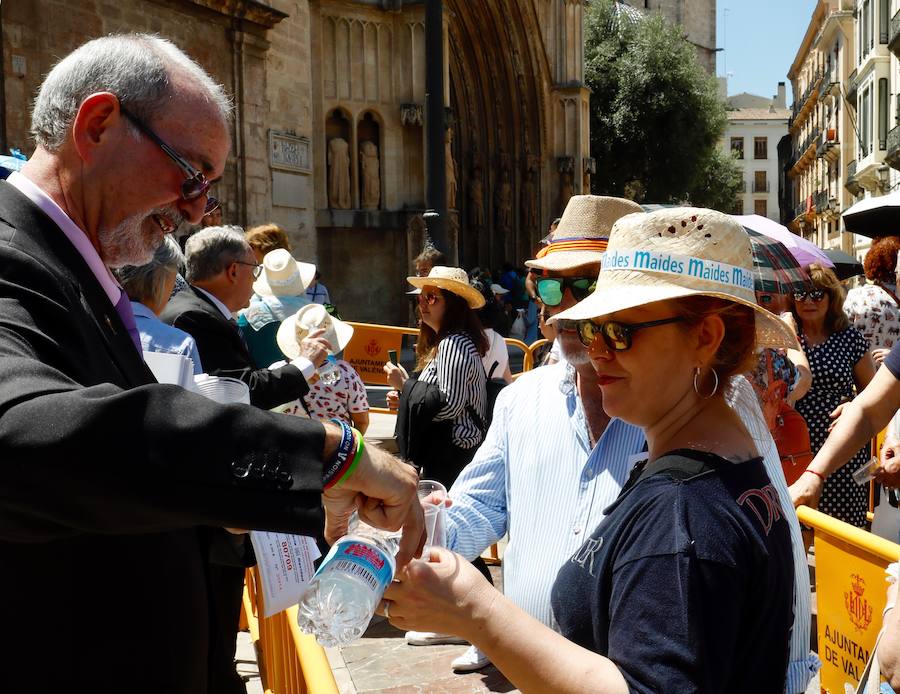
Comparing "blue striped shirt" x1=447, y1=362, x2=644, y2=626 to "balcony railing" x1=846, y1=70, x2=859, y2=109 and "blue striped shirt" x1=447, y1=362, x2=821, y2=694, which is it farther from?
"balcony railing" x1=846, y1=70, x2=859, y2=109

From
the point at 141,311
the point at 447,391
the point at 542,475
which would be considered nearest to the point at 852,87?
the point at 447,391

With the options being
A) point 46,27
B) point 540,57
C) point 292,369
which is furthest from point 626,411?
point 540,57

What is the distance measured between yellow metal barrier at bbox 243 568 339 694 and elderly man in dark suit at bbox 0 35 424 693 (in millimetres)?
384

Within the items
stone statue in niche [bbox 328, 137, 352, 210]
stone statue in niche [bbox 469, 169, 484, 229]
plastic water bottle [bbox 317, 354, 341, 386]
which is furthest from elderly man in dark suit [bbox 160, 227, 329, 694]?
stone statue in niche [bbox 469, 169, 484, 229]

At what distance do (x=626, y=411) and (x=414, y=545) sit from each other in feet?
1.81

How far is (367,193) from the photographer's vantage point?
65.2ft

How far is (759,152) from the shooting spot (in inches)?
3812

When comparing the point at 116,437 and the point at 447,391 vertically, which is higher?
the point at 116,437

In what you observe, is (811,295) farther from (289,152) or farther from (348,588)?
(289,152)

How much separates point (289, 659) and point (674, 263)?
1681 millimetres

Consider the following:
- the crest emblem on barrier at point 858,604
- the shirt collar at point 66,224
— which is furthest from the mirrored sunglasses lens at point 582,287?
the shirt collar at point 66,224

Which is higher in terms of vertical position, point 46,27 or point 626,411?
point 46,27

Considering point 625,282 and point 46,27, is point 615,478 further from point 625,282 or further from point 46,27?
point 46,27

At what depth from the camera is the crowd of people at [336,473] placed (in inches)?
55.6
